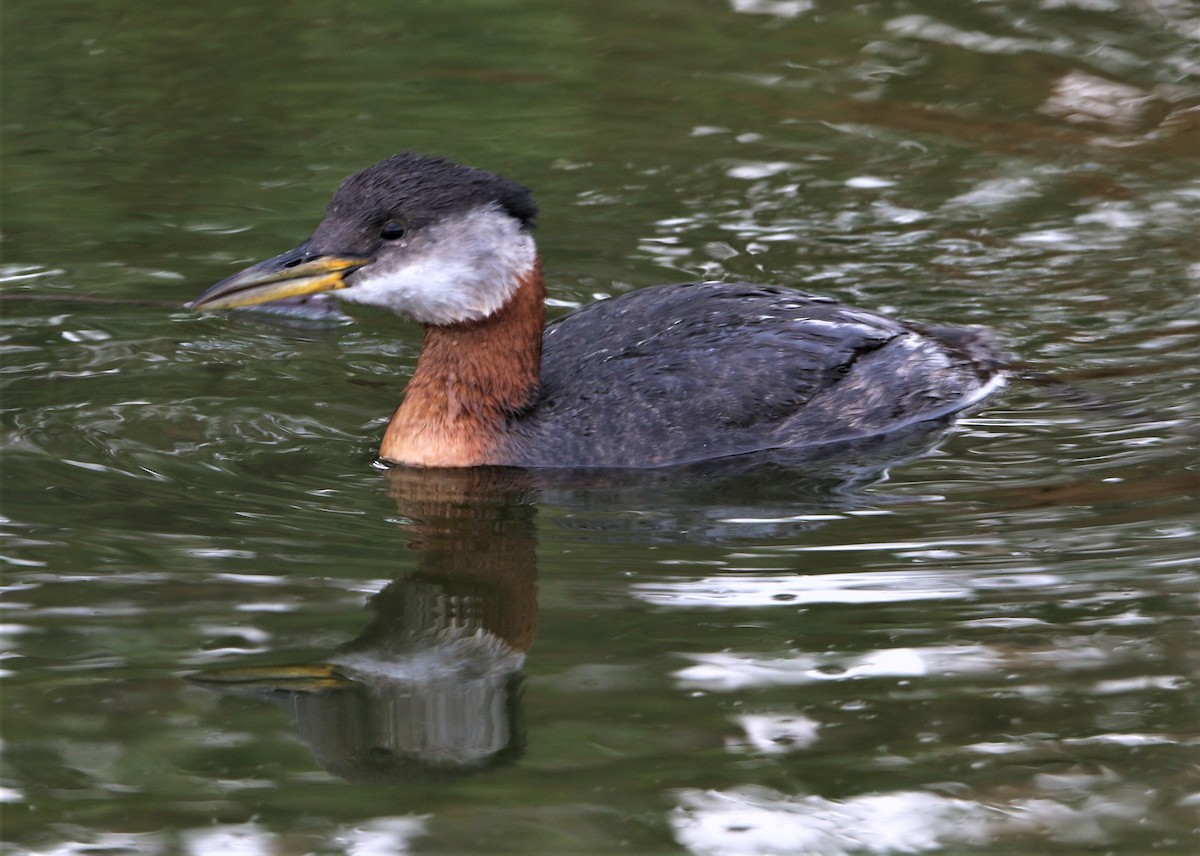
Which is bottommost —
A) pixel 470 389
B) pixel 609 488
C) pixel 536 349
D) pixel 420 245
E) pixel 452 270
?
pixel 609 488

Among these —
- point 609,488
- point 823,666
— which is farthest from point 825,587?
point 609,488

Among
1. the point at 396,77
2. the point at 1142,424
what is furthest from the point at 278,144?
the point at 1142,424

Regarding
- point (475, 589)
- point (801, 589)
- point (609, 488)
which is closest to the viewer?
point (801, 589)

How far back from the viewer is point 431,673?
16.8 feet

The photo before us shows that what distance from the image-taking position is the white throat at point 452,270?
22.5 feet

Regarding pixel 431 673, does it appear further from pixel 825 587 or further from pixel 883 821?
pixel 883 821

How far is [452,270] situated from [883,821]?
11.2ft

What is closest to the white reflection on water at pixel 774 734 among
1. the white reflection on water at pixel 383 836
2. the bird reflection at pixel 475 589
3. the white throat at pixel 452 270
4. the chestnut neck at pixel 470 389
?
the bird reflection at pixel 475 589

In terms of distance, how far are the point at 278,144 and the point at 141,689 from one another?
6.70 m

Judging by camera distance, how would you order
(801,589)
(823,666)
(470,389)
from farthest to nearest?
→ 1. (470,389)
2. (801,589)
3. (823,666)

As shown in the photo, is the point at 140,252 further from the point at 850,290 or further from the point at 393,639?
the point at 393,639

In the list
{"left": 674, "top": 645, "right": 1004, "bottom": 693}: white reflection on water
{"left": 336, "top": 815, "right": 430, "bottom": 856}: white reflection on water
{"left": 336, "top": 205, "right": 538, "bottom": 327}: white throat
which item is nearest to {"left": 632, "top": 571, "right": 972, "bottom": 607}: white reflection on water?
{"left": 674, "top": 645, "right": 1004, "bottom": 693}: white reflection on water

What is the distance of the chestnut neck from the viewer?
7078 mm

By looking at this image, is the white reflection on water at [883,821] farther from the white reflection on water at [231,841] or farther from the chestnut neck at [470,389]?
the chestnut neck at [470,389]
